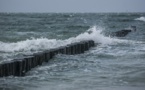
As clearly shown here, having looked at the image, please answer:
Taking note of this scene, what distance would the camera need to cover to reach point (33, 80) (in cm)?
997

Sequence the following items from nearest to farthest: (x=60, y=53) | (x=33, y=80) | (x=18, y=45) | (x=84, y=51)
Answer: (x=33, y=80) < (x=60, y=53) < (x=84, y=51) < (x=18, y=45)

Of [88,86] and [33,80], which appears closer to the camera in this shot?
[88,86]

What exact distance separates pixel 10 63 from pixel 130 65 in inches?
161

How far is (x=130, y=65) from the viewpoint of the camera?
12.5 meters

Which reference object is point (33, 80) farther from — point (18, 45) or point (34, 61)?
point (18, 45)

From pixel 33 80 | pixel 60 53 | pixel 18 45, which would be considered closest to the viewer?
pixel 33 80

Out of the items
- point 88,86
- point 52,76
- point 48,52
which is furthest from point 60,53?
point 88,86

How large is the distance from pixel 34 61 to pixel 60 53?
9.92 feet

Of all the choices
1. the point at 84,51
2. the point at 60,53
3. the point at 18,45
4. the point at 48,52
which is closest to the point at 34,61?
the point at 48,52

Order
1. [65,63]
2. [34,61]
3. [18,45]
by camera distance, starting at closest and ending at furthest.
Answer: [34,61]
[65,63]
[18,45]

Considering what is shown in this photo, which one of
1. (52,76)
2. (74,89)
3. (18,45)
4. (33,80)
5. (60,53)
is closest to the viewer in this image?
(74,89)

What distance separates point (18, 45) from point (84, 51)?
5173 mm

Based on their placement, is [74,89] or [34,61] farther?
[34,61]

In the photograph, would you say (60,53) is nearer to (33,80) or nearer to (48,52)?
(48,52)
